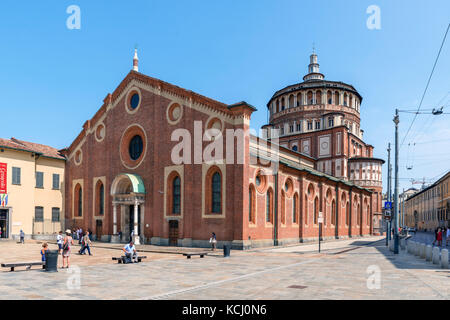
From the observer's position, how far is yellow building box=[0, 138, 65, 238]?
38844 millimetres

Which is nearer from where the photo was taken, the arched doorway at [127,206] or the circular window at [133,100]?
the arched doorway at [127,206]

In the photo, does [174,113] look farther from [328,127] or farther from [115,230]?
[328,127]

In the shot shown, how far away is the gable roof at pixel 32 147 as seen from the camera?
3972 centimetres

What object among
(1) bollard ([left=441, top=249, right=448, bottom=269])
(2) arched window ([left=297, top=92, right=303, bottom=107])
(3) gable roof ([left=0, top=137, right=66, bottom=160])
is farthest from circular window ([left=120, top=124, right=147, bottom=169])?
(2) arched window ([left=297, top=92, right=303, bottom=107])

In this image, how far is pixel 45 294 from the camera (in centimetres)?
1073

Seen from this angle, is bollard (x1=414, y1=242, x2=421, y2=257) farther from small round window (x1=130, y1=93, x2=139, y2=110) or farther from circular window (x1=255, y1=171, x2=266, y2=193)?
small round window (x1=130, y1=93, x2=139, y2=110)

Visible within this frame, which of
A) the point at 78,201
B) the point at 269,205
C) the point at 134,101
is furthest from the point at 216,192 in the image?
the point at 78,201

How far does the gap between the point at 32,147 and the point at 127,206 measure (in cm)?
1669

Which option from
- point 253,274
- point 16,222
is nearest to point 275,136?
point 16,222

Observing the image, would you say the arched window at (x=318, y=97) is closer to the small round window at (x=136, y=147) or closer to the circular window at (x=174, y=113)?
the circular window at (x=174, y=113)

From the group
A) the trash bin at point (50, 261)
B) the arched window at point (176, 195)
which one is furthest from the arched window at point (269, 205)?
the trash bin at point (50, 261)

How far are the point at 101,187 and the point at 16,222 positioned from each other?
10.2m

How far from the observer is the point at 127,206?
118 ft

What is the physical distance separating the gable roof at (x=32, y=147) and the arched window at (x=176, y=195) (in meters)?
19.2
